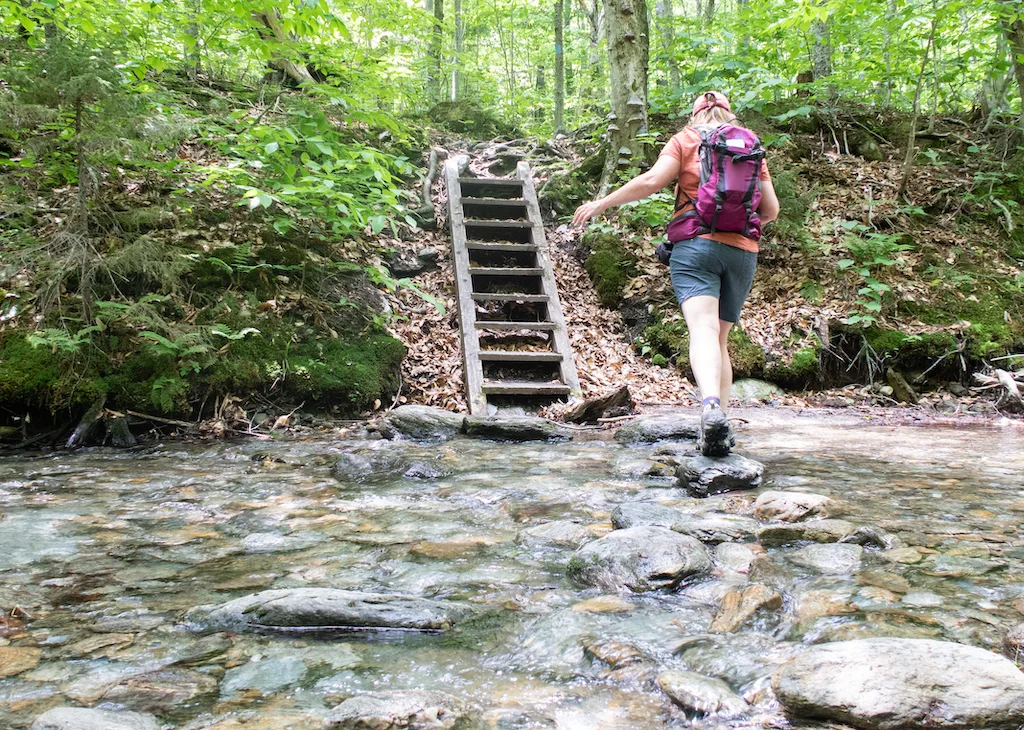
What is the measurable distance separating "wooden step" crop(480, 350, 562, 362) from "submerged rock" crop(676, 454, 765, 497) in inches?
121

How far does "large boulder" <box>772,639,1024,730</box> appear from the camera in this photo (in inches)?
47.4

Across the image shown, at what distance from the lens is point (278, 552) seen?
2410 millimetres

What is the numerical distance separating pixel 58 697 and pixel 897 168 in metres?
10.6

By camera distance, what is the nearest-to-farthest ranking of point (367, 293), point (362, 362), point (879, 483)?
point (879, 483)
point (362, 362)
point (367, 293)

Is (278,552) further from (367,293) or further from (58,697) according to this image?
(367,293)

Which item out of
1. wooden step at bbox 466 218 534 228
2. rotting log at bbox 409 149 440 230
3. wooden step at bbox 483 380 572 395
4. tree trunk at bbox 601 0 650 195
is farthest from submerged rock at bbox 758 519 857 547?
tree trunk at bbox 601 0 650 195

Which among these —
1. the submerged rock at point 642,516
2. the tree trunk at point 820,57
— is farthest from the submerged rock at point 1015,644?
the tree trunk at point 820,57

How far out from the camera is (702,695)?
4.56 feet

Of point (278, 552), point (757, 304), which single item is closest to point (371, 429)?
point (278, 552)

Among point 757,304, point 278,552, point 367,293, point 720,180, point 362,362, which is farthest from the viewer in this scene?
point 757,304

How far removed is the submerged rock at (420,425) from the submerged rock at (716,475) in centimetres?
211

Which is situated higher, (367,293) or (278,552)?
(367,293)

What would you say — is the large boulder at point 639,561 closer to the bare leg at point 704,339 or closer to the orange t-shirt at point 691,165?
the bare leg at point 704,339

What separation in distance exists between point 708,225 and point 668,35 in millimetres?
12418
